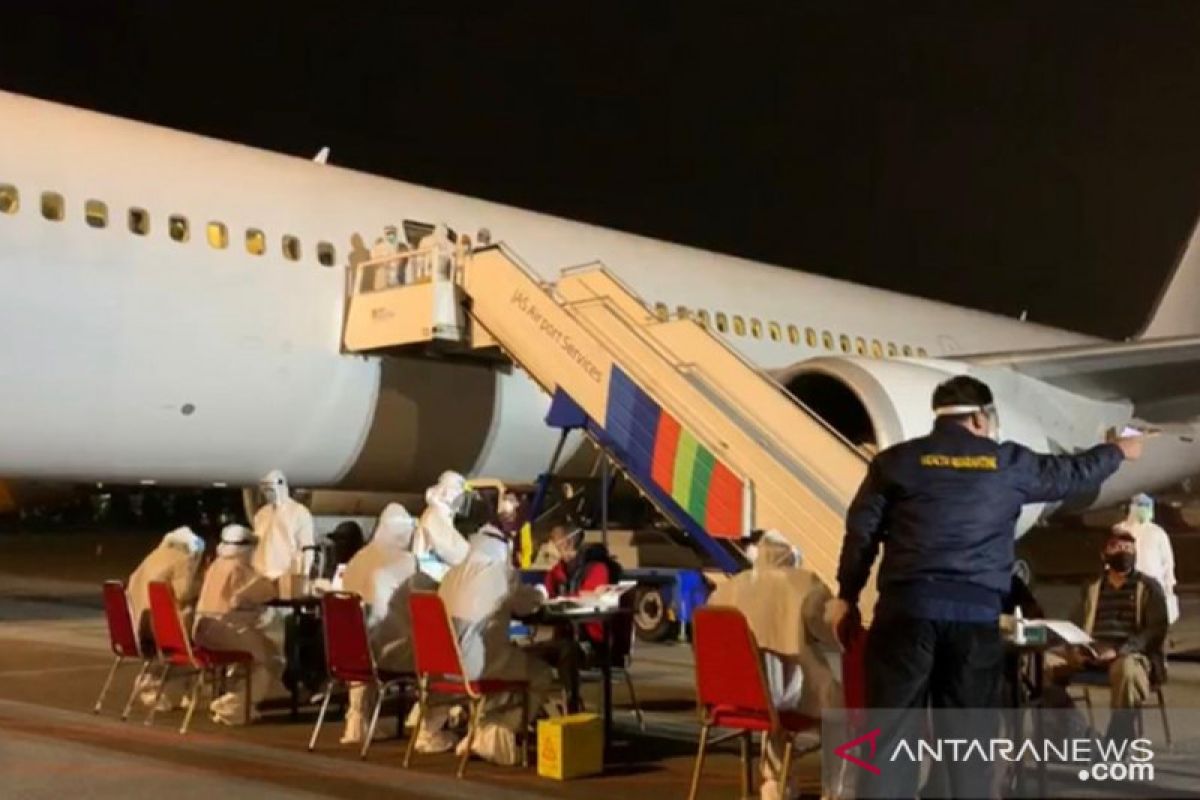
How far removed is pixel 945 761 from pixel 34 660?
24.4ft

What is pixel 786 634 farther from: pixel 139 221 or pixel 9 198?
pixel 9 198

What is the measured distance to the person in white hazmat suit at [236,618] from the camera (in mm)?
7133

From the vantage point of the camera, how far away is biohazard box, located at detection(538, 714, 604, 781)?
18.8 ft

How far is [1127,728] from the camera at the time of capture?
19.6 ft

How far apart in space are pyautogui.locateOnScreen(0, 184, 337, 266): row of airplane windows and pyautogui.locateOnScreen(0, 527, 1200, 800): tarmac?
287cm

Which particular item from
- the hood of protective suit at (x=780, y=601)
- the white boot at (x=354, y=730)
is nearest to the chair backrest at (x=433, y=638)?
the white boot at (x=354, y=730)

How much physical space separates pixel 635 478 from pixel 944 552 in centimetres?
470

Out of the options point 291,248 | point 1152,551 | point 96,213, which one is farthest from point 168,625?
point 1152,551

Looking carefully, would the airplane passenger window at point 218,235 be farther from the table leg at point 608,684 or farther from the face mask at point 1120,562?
the face mask at point 1120,562

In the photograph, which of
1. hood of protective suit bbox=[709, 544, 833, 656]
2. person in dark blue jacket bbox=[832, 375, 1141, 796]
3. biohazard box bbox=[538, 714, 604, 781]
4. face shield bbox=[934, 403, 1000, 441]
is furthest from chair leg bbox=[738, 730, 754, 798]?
face shield bbox=[934, 403, 1000, 441]

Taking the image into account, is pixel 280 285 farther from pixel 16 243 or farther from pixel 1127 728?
pixel 1127 728

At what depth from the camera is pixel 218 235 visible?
371 inches

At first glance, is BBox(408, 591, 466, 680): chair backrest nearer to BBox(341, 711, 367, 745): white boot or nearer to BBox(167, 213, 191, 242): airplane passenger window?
BBox(341, 711, 367, 745): white boot

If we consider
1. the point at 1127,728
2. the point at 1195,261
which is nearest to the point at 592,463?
the point at 1127,728
